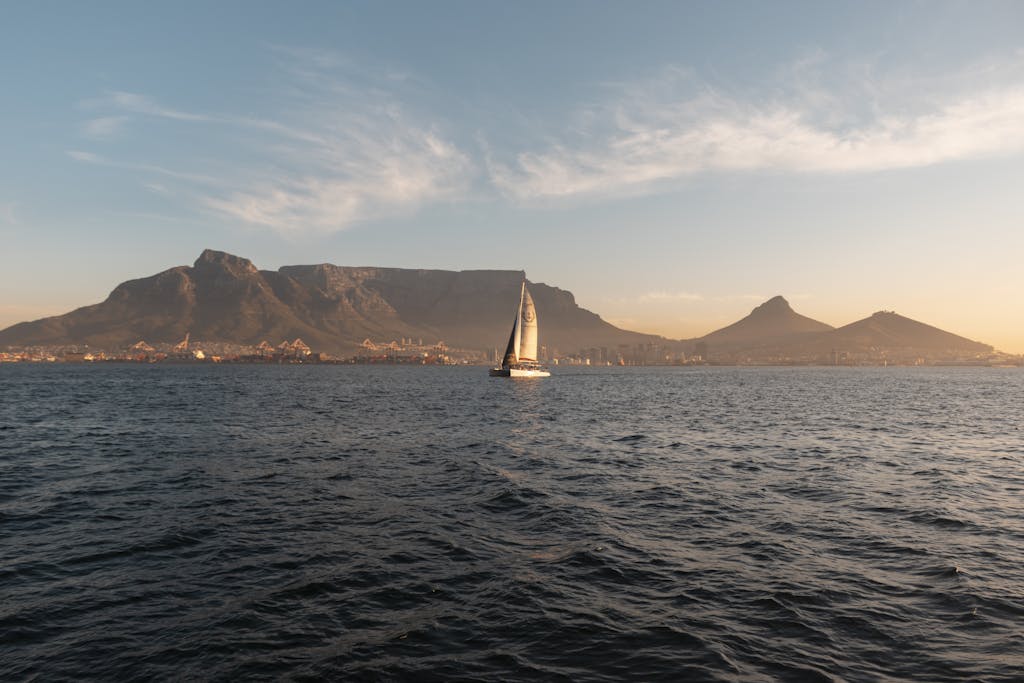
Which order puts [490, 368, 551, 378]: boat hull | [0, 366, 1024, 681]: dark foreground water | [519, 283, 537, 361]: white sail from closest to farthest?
[0, 366, 1024, 681]: dark foreground water → [519, 283, 537, 361]: white sail → [490, 368, 551, 378]: boat hull

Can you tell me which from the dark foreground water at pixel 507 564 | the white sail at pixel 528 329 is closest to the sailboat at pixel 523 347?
the white sail at pixel 528 329

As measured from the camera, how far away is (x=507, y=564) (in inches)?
695

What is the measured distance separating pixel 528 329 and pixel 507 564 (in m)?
137

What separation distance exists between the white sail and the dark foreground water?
11065 centimetres

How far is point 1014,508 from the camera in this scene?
971 inches

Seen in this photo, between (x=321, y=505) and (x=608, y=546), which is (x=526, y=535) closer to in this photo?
(x=608, y=546)

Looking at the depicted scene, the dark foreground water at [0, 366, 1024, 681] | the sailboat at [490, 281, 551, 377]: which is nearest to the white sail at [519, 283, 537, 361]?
the sailboat at [490, 281, 551, 377]

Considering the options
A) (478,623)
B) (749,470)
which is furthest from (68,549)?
(749,470)

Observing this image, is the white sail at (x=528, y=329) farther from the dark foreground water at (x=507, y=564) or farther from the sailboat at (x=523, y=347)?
the dark foreground water at (x=507, y=564)

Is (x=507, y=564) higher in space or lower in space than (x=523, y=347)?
lower

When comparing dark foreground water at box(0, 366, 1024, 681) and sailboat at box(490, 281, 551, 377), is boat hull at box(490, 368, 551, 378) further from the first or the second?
dark foreground water at box(0, 366, 1024, 681)

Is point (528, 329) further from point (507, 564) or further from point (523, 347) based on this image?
point (507, 564)

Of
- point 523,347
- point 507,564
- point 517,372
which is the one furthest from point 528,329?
point 507,564

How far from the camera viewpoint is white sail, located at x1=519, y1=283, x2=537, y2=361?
149125 millimetres
